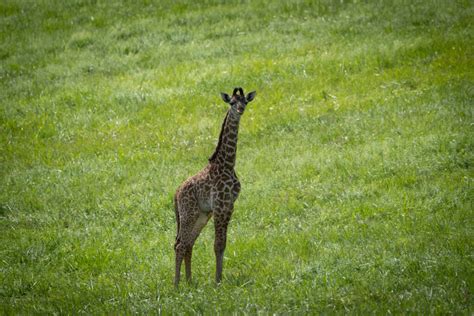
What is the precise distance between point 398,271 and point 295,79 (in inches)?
575

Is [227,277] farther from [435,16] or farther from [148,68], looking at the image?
[435,16]

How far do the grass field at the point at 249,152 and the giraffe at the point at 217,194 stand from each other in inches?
29.1

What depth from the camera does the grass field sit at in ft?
44.7

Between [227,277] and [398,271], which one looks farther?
[227,277]

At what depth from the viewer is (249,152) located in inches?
875

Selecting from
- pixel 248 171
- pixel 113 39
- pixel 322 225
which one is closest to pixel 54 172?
pixel 248 171

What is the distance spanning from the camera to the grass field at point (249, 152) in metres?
13.6

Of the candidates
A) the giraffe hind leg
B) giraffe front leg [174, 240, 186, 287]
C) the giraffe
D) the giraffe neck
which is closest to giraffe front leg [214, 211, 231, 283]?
the giraffe

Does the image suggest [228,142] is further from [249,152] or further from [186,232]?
[249,152]

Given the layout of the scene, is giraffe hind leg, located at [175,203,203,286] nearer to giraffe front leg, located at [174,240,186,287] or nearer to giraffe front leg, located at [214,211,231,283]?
giraffe front leg, located at [174,240,186,287]

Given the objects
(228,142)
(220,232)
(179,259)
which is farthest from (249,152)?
(220,232)

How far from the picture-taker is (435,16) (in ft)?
99.3

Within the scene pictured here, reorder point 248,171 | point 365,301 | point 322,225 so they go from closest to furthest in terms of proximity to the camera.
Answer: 1. point 365,301
2. point 322,225
3. point 248,171

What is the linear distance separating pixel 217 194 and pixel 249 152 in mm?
8437
